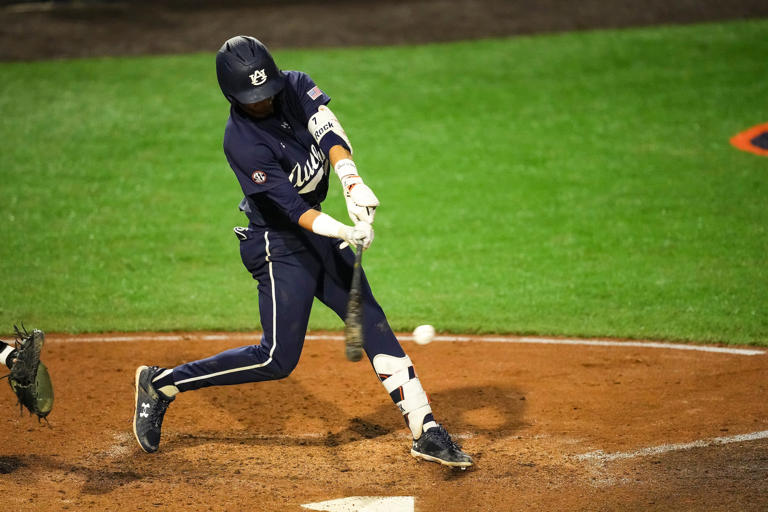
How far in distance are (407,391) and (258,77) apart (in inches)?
74.3

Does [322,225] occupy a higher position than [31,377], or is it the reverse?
[322,225]

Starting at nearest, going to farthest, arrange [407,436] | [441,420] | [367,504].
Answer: [367,504] < [407,436] < [441,420]

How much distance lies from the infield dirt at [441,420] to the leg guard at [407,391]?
0.77ft

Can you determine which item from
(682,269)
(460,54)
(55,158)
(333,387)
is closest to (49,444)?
(333,387)

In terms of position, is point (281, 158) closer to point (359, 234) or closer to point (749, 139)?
point (359, 234)

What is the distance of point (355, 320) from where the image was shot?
4746 millimetres

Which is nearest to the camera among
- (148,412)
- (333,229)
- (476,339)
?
(333,229)

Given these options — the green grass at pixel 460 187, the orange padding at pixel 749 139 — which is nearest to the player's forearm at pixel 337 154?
the green grass at pixel 460 187

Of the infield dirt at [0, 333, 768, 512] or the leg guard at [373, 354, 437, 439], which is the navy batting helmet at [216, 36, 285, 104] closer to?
the leg guard at [373, 354, 437, 439]

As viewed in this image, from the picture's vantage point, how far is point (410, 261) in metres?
9.24

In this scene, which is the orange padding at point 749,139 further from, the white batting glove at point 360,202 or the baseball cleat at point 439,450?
the white batting glove at point 360,202

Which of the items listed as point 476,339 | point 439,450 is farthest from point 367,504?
point 476,339

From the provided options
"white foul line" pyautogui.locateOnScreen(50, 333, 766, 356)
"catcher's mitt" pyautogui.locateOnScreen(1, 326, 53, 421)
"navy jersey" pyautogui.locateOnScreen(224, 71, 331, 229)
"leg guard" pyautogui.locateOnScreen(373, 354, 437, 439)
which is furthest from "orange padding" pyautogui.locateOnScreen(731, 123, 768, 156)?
"catcher's mitt" pyautogui.locateOnScreen(1, 326, 53, 421)

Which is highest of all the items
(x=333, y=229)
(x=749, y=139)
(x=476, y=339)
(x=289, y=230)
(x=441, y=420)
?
(x=333, y=229)
